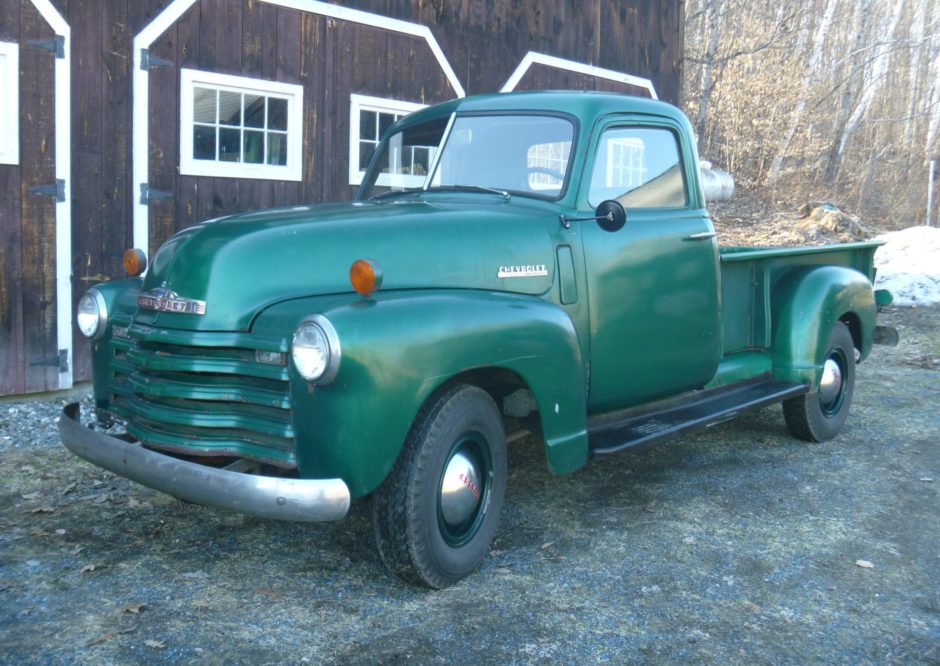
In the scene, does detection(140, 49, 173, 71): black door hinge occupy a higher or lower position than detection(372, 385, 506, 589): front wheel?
higher

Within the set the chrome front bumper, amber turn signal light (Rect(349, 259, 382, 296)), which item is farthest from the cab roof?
the chrome front bumper

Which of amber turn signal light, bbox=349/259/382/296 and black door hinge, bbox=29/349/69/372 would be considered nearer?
amber turn signal light, bbox=349/259/382/296

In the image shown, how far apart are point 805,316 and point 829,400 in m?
0.75

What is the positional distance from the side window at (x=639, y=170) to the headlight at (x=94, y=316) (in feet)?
7.26

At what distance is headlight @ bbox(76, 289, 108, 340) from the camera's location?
12.4 feet

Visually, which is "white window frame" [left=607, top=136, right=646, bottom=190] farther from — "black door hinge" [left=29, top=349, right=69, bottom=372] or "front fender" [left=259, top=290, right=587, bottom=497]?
"black door hinge" [left=29, top=349, right=69, bottom=372]

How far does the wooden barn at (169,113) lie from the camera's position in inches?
239

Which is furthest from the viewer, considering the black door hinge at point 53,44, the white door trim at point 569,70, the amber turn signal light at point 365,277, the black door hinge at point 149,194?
the white door trim at point 569,70

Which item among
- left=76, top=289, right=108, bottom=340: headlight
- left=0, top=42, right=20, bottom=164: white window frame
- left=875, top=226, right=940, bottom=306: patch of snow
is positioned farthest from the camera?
left=875, top=226, right=940, bottom=306: patch of snow

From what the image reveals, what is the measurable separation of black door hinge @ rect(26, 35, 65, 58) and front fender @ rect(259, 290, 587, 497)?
4.11 meters

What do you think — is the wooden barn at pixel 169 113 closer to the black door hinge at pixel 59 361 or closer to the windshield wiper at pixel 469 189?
the black door hinge at pixel 59 361

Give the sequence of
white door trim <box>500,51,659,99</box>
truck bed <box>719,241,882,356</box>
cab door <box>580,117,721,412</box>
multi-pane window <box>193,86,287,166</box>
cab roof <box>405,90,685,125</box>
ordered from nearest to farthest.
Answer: cab door <box>580,117,721,412</box>
cab roof <box>405,90,685,125</box>
truck bed <box>719,241,882,356</box>
multi-pane window <box>193,86,287,166</box>
white door trim <box>500,51,659,99</box>

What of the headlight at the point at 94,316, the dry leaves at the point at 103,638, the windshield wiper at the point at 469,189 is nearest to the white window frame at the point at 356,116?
the windshield wiper at the point at 469,189

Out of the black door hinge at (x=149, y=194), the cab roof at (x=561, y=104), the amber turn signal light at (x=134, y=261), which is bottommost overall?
the amber turn signal light at (x=134, y=261)
